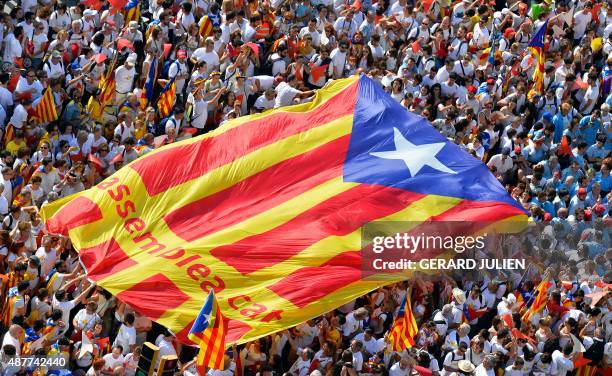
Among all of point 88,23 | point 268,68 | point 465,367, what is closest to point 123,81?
point 88,23

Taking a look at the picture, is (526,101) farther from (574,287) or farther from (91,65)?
(91,65)

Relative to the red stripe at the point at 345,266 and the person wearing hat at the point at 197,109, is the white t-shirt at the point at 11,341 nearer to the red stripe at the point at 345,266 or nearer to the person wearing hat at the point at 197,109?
the red stripe at the point at 345,266

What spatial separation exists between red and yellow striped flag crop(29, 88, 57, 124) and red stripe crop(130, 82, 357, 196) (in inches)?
122

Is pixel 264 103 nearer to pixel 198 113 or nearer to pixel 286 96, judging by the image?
pixel 286 96

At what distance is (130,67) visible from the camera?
1151 inches

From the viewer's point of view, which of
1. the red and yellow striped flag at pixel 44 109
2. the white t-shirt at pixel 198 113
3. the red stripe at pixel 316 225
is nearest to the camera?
the red stripe at pixel 316 225

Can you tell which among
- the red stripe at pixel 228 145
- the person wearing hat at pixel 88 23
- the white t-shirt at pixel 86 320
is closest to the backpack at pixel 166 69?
the person wearing hat at pixel 88 23

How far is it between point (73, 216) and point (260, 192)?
8.77ft

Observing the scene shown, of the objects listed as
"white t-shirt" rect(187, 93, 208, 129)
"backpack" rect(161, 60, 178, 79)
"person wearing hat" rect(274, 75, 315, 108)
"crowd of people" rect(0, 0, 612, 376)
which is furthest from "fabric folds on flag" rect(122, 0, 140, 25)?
"person wearing hat" rect(274, 75, 315, 108)

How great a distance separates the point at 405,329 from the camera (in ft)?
83.1

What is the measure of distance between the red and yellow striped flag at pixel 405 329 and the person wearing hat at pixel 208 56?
657 centimetres

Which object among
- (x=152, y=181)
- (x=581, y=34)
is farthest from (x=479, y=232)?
(x=581, y=34)

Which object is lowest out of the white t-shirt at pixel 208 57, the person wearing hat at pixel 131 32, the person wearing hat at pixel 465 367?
the person wearing hat at pixel 465 367

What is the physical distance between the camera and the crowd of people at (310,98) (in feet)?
82.8
